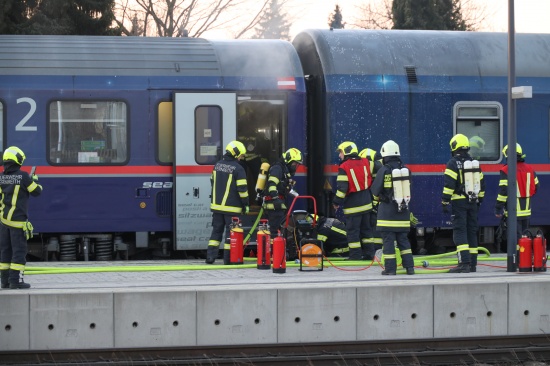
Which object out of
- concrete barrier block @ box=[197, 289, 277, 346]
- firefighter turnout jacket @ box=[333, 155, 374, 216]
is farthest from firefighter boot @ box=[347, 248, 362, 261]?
concrete barrier block @ box=[197, 289, 277, 346]

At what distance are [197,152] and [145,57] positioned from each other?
172cm

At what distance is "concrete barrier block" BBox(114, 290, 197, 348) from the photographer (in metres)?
10.3

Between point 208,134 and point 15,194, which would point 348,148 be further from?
point 15,194

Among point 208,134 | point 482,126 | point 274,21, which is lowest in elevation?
point 208,134

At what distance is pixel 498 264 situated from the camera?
14156 millimetres

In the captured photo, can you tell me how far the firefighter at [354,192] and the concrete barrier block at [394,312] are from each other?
347 centimetres

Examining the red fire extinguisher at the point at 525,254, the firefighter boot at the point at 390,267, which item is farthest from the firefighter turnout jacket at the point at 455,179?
the firefighter boot at the point at 390,267

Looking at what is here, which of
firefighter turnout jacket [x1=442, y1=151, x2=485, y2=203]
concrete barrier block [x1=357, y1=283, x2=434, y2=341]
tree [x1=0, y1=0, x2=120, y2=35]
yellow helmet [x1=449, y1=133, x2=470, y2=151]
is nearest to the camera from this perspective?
concrete barrier block [x1=357, y1=283, x2=434, y2=341]

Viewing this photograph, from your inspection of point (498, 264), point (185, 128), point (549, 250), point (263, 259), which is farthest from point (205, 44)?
point (549, 250)

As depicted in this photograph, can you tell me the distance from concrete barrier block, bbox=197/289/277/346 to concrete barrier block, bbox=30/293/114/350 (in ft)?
3.28

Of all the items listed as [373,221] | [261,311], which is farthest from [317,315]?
[373,221]

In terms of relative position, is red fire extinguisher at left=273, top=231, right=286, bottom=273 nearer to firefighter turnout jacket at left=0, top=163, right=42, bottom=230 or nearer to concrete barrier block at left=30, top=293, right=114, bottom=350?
concrete barrier block at left=30, top=293, right=114, bottom=350

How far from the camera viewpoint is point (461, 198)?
42.5ft

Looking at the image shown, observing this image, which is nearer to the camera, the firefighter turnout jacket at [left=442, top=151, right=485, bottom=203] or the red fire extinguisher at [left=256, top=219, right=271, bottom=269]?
the firefighter turnout jacket at [left=442, top=151, right=485, bottom=203]
